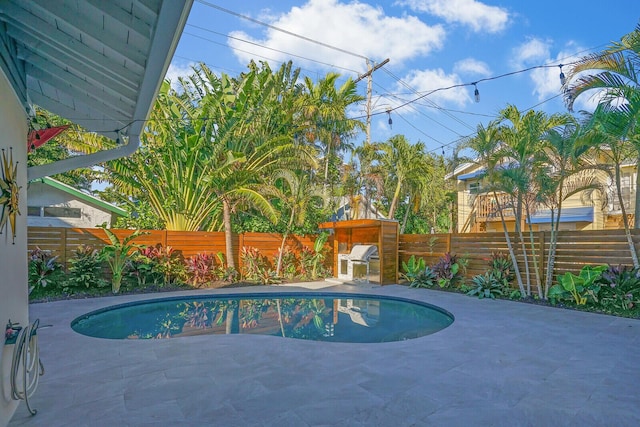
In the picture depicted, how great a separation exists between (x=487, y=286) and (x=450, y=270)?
4.01 ft

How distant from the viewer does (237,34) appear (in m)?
13.0

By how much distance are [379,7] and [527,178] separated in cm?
787

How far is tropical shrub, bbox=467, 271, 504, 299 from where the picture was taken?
8.59 metres

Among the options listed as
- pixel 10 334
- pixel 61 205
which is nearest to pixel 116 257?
pixel 61 205

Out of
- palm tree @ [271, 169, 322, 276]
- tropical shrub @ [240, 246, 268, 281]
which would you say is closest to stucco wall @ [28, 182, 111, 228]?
tropical shrub @ [240, 246, 268, 281]

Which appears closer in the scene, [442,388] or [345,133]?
[442,388]

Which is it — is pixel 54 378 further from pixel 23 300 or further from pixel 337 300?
pixel 337 300

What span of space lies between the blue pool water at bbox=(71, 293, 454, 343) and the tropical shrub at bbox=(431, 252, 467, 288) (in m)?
1.74

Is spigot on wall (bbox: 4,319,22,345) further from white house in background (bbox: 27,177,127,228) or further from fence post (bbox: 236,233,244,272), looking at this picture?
white house in background (bbox: 27,177,127,228)

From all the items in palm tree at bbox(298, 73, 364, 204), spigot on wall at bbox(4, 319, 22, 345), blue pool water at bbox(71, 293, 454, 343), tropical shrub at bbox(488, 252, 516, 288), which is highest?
palm tree at bbox(298, 73, 364, 204)

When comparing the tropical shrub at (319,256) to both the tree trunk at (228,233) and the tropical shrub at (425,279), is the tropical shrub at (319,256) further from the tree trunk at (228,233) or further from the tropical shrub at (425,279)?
the tropical shrub at (425,279)

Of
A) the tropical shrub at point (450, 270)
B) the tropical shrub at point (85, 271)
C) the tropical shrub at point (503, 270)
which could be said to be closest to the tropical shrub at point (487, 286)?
the tropical shrub at point (503, 270)

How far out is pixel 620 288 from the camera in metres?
6.88

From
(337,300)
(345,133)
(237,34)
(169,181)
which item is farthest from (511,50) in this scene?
(169,181)
